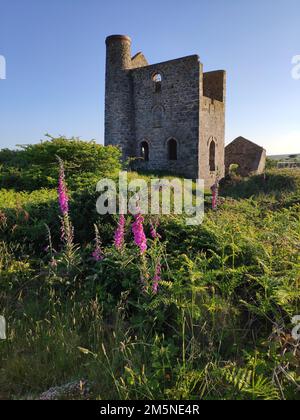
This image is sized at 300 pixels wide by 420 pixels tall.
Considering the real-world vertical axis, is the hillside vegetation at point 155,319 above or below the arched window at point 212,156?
below

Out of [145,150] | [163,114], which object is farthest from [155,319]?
[145,150]

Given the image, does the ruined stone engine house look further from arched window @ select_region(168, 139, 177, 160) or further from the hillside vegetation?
the hillside vegetation

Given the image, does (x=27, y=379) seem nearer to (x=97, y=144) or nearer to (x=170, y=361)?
(x=170, y=361)

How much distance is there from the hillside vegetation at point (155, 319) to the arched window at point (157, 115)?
16132mm

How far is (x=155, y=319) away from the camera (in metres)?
2.95

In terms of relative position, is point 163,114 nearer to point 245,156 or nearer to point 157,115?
point 157,115

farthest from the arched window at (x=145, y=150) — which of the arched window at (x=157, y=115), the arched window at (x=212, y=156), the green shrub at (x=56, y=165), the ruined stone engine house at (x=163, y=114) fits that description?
the green shrub at (x=56, y=165)

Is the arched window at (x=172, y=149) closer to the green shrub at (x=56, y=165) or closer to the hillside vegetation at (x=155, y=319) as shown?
the green shrub at (x=56, y=165)

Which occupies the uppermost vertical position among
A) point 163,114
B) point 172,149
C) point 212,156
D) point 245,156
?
point 163,114

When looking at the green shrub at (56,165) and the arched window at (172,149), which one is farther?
the arched window at (172,149)

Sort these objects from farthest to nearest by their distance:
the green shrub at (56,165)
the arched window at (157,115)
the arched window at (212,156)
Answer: the arched window at (212,156) < the arched window at (157,115) < the green shrub at (56,165)

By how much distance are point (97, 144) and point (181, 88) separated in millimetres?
9464

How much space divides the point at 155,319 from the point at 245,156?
84.8 feet

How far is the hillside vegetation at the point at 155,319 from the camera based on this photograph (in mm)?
2402
